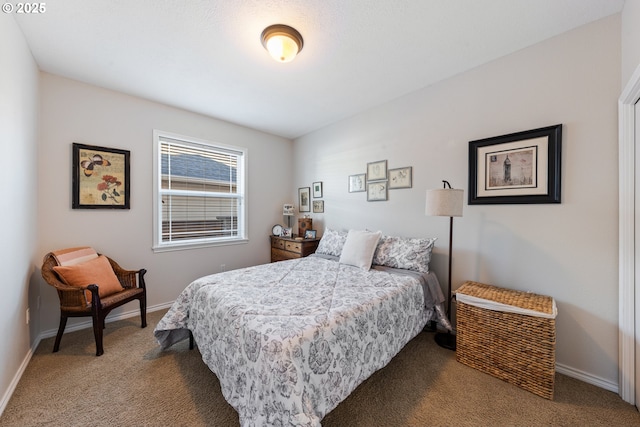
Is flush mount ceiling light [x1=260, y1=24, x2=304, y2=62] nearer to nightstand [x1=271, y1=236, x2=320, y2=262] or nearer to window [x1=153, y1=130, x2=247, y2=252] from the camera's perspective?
window [x1=153, y1=130, x2=247, y2=252]

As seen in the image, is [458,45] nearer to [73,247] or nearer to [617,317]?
[617,317]

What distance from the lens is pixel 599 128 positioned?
1759 millimetres

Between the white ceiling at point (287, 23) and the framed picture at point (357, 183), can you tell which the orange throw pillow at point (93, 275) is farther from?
the framed picture at point (357, 183)

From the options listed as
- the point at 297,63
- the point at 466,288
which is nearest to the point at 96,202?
the point at 297,63

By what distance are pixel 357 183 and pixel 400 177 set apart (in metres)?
0.64

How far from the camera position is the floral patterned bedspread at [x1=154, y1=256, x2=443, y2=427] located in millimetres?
1162

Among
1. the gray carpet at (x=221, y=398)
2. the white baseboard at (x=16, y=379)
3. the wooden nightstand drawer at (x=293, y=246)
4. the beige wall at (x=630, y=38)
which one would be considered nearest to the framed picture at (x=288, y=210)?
the wooden nightstand drawer at (x=293, y=246)

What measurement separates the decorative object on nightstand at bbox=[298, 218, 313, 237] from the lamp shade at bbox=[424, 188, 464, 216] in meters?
2.14

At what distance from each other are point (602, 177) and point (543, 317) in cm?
109

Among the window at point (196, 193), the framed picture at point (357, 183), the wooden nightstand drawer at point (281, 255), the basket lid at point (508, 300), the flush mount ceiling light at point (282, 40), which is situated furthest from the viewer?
the wooden nightstand drawer at point (281, 255)

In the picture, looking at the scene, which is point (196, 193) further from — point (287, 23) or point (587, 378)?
point (587, 378)

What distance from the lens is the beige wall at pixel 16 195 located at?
1.57 metres

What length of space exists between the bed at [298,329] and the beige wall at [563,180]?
2.18 ft

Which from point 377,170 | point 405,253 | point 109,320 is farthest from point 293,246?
point 109,320
